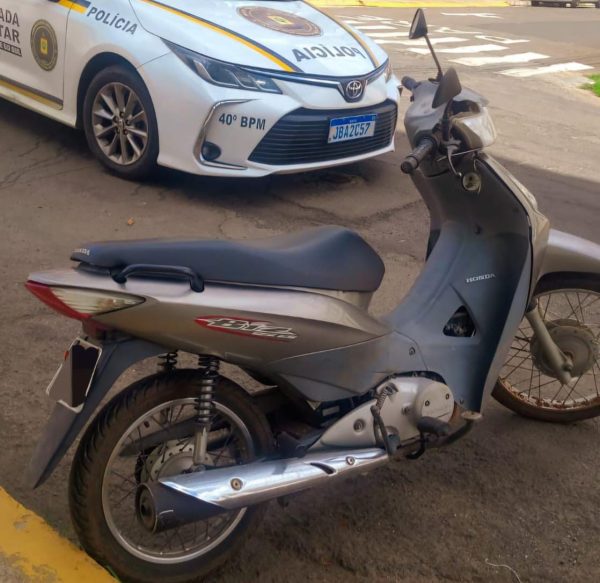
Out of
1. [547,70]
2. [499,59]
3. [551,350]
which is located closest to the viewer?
[551,350]

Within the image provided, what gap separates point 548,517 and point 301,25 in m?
4.19

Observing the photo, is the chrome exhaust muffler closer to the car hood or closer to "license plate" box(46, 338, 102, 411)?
"license plate" box(46, 338, 102, 411)

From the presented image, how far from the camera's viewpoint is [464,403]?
10.2 feet

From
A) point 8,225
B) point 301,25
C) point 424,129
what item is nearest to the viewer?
point 424,129

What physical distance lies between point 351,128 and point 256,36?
0.86 meters

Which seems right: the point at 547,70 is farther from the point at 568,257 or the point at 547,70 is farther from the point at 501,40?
the point at 568,257

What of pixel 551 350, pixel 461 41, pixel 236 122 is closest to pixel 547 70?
pixel 461 41

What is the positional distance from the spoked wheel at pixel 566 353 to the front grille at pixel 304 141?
2.47 meters

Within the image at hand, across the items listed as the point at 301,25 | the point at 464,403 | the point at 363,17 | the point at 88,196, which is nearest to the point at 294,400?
the point at 464,403

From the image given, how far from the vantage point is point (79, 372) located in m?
2.40

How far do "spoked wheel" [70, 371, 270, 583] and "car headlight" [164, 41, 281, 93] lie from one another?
10.6 feet

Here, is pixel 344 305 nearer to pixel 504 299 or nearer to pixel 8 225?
pixel 504 299

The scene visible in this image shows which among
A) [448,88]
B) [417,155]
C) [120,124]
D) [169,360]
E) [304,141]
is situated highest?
[448,88]

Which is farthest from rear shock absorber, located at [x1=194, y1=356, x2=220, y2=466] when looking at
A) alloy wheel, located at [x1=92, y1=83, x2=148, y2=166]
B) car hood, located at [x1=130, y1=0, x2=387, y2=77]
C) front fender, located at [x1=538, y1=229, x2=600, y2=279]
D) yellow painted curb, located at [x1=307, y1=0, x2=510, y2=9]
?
yellow painted curb, located at [x1=307, y1=0, x2=510, y2=9]
